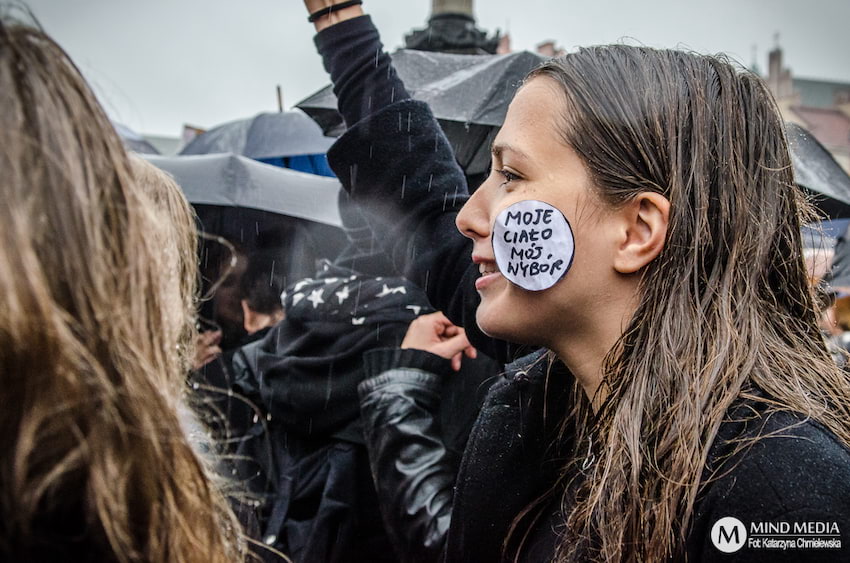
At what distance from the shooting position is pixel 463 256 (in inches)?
88.4

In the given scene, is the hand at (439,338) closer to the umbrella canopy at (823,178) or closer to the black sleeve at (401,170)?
the black sleeve at (401,170)

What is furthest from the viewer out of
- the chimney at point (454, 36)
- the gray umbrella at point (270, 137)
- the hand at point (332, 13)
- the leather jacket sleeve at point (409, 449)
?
the gray umbrella at point (270, 137)

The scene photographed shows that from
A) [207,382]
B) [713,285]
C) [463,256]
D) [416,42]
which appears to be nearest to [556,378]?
[713,285]

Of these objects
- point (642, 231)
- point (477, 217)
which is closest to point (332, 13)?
point (477, 217)

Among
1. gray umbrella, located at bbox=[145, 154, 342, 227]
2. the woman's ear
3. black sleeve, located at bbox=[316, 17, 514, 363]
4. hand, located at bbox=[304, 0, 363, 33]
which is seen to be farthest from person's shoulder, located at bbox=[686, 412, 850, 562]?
gray umbrella, located at bbox=[145, 154, 342, 227]

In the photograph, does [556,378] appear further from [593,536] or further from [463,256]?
[463,256]

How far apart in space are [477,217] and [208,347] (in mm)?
2083

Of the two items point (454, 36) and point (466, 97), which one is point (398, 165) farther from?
point (454, 36)

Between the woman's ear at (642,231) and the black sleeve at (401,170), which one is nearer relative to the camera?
the woman's ear at (642,231)

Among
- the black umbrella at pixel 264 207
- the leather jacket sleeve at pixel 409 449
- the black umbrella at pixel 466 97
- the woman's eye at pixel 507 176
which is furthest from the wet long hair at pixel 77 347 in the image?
the black umbrella at pixel 264 207

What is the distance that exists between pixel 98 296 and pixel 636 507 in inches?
36.0

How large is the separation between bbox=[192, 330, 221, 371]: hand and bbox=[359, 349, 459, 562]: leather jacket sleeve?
3.73 ft

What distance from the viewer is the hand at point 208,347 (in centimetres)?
338

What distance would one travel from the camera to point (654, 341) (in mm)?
1490
